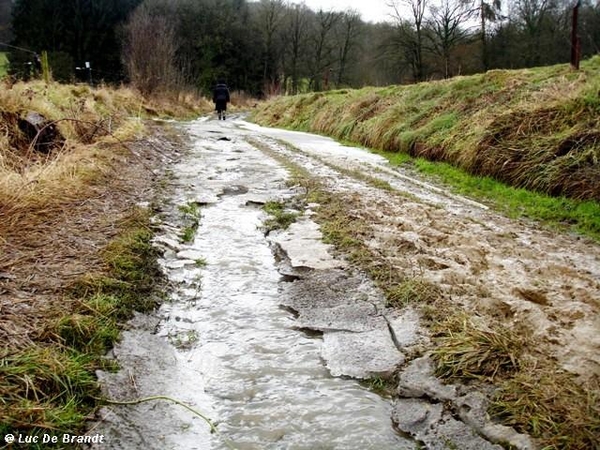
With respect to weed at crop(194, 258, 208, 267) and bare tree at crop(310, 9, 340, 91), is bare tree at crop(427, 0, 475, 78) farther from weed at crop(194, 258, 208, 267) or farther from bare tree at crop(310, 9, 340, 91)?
weed at crop(194, 258, 208, 267)

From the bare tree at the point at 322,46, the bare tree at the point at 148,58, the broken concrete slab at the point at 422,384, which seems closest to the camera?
the broken concrete slab at the point at 422,384

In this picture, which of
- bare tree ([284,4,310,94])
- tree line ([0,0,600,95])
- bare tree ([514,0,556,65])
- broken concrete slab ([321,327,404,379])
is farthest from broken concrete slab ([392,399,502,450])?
bare tree ([284,4,310,94])

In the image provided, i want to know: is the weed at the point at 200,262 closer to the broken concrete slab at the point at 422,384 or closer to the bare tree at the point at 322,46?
the broken concrete slab at the point at 422,384

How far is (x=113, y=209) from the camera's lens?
4.36 metres

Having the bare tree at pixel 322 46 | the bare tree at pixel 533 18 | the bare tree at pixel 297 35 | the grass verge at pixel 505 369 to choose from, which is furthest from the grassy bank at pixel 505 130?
the bare tree at pixel 297 35

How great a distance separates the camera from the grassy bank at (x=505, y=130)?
18.3 ft

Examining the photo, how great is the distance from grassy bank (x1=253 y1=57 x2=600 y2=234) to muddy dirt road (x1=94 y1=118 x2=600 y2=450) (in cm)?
123

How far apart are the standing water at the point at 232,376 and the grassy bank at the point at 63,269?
0.16 meters

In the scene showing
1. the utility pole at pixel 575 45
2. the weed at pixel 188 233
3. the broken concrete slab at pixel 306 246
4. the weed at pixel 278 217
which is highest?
the utility pole at pixel 575 45

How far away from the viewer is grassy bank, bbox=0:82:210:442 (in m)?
1.88

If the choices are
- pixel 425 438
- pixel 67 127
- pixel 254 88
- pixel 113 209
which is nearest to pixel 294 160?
pixel 67 127

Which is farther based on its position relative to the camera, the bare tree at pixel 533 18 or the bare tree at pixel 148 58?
the bare tree at pixel 533 18

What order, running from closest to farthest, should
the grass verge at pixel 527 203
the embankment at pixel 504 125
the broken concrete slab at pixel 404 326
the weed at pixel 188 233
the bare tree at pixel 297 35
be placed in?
the broken concrete slab at pixel 404 326, the weed at pixel 188 233, the grass verge at pixel 527 203, the embankment at pixel 504 125, the bare tree at pixel 297 35

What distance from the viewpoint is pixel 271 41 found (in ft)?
131
